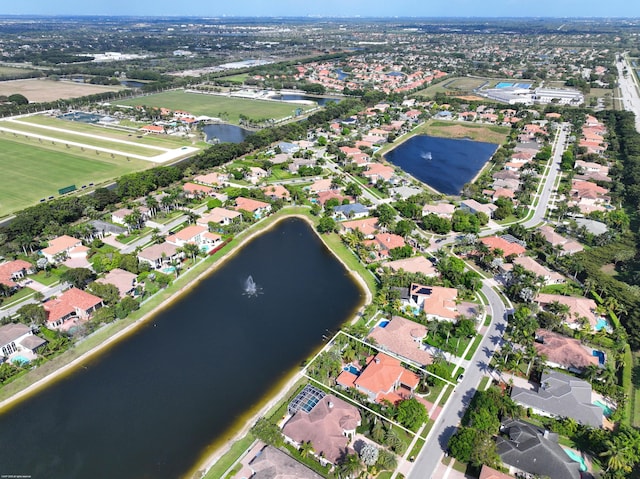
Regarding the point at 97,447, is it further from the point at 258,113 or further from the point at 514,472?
the point at 258,113

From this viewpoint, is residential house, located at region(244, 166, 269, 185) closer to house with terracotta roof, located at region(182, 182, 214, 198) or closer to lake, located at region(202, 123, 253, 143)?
house with terracotta roof, located at region(182, 182, 214, 198)

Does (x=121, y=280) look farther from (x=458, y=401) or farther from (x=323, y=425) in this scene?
(x=458, y=401)

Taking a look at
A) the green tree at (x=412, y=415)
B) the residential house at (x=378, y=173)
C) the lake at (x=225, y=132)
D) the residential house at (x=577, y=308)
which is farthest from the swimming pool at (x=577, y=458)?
the lake at (x=225, y=132)

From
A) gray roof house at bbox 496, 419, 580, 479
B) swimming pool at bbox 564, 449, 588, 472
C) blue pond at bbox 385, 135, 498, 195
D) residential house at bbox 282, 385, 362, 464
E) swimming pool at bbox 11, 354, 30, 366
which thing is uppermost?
gray roof house at bbox 496, 419, 580, 479

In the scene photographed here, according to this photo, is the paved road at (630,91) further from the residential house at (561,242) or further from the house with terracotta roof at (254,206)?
the house with terracotta roof at (254,206)

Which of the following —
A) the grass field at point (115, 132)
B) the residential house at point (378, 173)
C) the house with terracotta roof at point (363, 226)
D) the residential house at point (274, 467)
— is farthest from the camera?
the grass field at point (115, 132)

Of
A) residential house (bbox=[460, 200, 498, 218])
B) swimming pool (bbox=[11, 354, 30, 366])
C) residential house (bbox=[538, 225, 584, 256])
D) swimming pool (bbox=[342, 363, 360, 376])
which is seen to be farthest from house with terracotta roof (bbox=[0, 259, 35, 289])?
residential house (bbox=[538, 225, 584, 256])

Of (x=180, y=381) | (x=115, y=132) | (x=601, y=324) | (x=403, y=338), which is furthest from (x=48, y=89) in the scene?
(x=601, y=324)
